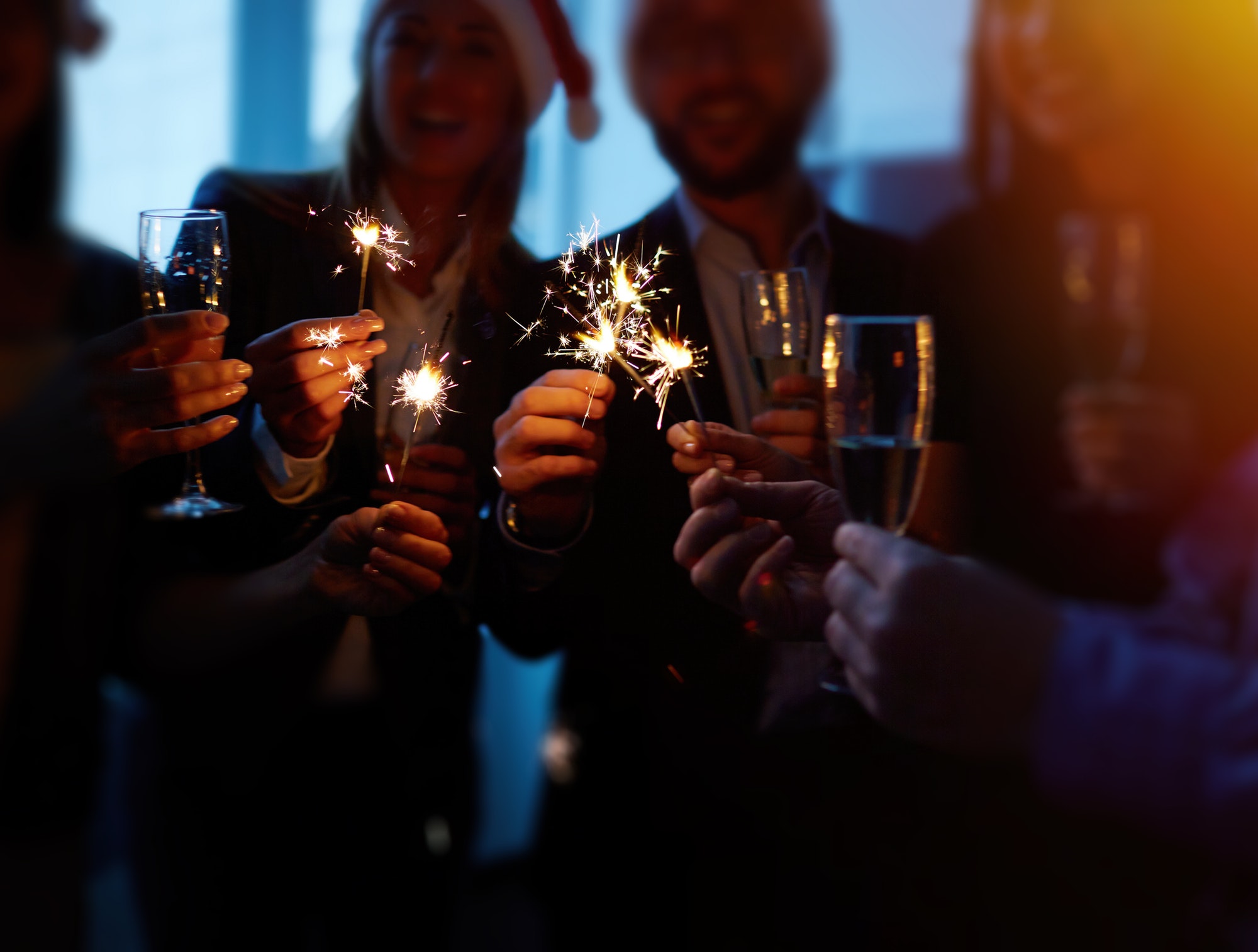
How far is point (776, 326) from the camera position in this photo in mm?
681

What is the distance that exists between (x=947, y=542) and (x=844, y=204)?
30 cm

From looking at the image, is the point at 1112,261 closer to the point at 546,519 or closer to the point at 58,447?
the point at 546,519

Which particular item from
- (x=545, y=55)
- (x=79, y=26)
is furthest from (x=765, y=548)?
(x=79, y=26)

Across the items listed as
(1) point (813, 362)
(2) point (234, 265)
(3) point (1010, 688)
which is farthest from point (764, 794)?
(2) point (234, 265)

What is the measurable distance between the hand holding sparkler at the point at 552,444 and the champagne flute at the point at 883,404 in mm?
182

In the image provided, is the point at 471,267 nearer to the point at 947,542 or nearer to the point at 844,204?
the point at 844,204

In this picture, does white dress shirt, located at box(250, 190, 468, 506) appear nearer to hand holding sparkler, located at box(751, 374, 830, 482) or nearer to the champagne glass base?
the champagne glass base

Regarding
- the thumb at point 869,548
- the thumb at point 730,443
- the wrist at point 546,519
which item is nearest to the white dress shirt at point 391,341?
the wrist at point 546,519

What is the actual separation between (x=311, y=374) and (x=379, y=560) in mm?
143

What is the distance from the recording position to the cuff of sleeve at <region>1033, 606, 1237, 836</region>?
609 mm

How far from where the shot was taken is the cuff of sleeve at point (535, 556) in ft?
2.24

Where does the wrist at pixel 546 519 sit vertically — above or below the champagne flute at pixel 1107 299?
below

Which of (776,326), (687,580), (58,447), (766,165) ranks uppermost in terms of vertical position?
(766,165)

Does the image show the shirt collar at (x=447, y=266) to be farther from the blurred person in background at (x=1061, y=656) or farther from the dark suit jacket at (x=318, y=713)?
the blurred person in background at (x=1061, y=656)
